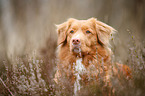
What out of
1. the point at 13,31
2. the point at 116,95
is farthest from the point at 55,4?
the point at 116,95

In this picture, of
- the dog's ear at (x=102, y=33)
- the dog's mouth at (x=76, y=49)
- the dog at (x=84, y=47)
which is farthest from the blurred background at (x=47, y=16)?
the dog's mouth at (x=76, y=49)

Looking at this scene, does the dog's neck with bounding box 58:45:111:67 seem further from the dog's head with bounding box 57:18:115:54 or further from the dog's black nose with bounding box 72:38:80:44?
the dog's black nose with bounding box 72:38:80:44

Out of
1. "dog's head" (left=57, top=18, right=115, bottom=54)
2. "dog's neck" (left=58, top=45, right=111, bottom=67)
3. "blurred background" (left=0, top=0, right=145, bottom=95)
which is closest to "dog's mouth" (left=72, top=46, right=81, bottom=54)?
"dog's head" (left=57, top=18, right=115, bottom=54)

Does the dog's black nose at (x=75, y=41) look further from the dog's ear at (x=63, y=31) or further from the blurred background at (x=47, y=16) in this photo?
the blurred background at (x=47, y=16)

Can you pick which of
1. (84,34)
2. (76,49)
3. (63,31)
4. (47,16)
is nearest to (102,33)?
(84,34)

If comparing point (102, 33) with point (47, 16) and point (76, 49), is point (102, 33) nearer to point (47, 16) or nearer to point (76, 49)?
point (76, 49)

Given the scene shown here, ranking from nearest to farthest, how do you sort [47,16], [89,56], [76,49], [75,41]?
[75,41] → [76,49] → [89,56] → [47,16]

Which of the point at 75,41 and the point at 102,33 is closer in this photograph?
the point at 75,41

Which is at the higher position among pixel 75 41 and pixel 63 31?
pixel 63 31

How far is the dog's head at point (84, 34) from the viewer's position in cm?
333

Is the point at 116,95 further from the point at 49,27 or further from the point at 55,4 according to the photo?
the point at 55,4

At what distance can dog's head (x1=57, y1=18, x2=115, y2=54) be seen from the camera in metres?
3.33

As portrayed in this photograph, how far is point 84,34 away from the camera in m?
3.50

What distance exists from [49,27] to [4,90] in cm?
289
